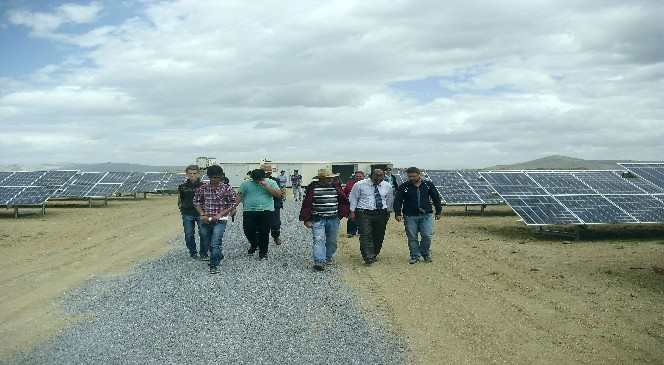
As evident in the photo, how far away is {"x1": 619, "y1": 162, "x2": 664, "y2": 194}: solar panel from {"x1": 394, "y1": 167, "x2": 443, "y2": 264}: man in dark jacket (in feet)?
33.4

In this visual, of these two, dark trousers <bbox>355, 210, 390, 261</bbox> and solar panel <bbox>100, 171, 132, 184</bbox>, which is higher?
solar panel <bbox>100, 171, 132, 184</bbox>

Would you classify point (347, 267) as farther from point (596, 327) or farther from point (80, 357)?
point (80, 357)

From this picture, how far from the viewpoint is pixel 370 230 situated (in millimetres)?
11062

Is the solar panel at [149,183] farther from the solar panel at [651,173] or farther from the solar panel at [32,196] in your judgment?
the solar panel at [651,173]

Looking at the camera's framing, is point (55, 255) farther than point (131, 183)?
No

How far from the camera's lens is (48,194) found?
25.0 m

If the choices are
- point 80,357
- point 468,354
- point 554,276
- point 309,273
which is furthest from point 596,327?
point 80,357

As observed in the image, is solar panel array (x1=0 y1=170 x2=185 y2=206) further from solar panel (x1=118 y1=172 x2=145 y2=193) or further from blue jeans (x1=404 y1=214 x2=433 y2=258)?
blue jeans (x1=404 y1=214 x2=433 y2=258)

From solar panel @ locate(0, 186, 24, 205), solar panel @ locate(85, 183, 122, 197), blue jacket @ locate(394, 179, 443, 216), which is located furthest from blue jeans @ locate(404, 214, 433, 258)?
solar panel @ locate(85, 183, 122, 197)

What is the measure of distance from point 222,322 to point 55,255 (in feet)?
27.5

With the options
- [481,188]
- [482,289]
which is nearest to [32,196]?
[481,188]

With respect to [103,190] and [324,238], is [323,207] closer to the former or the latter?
[324,238]

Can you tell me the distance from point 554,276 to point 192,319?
634cm

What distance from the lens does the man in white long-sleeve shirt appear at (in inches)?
435
